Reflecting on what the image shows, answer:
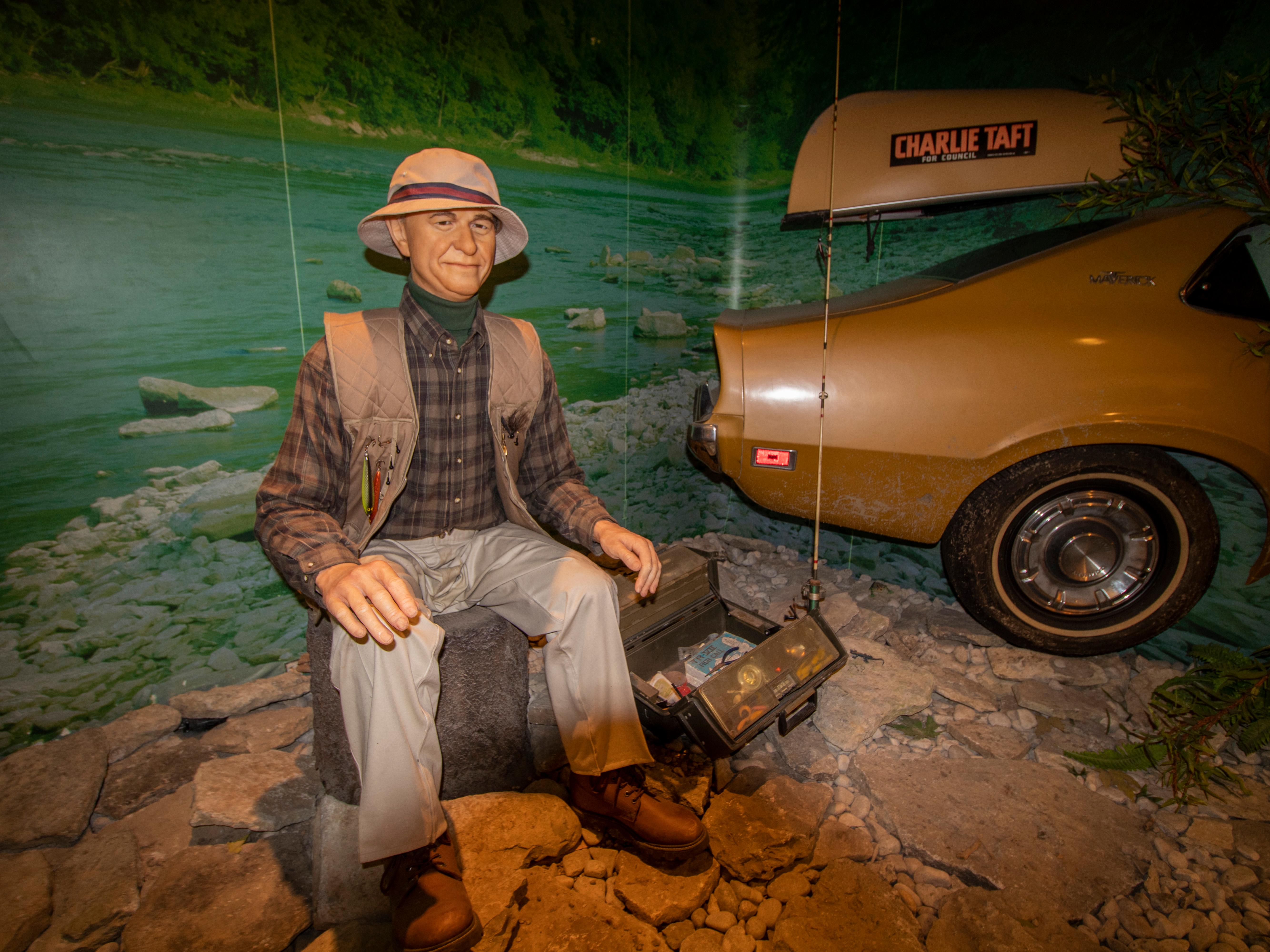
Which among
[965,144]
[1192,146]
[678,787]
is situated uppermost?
[965,144]

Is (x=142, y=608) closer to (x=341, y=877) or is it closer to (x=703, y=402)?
(x=341, y=877)

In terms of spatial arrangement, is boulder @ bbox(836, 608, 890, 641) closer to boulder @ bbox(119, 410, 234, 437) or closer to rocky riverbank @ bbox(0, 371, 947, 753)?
rocky riverbank @ bbox(0, 371, 947, 753)

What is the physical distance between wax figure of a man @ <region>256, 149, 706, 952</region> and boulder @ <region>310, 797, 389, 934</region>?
0.71ft

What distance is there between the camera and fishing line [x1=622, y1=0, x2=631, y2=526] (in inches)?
127

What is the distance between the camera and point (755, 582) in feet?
11.9

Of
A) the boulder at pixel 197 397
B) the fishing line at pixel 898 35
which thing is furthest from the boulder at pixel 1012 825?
the fishing line at pixel 898 35

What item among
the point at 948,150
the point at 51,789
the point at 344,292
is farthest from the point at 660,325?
the point at 51,789

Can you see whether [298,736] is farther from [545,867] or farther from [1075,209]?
[1075,209]

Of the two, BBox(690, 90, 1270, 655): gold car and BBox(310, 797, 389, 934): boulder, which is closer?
BBox(310, 797, 389, 934): boulder

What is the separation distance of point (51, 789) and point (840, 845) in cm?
262

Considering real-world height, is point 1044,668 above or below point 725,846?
above

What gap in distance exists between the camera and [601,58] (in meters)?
3.12

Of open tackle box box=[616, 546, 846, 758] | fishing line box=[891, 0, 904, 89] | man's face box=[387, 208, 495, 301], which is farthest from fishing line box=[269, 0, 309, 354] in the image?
fishing line box=[891, 0, 904, 89]

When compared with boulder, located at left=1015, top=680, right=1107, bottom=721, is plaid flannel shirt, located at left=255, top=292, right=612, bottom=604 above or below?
above
